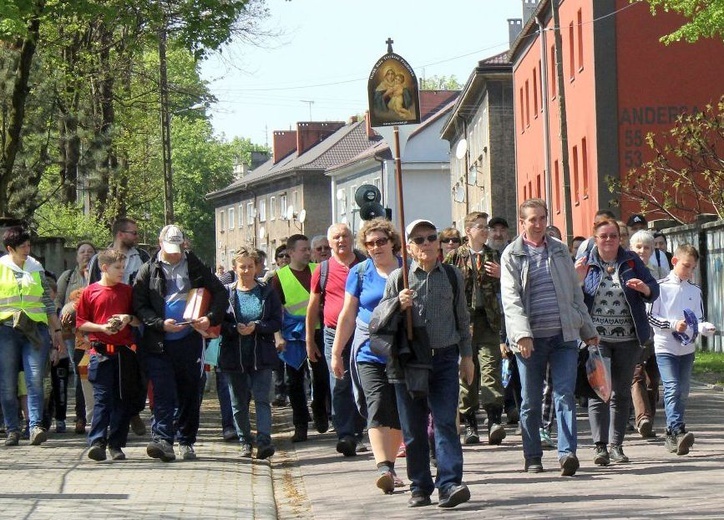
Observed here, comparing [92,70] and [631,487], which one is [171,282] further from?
[92,70]

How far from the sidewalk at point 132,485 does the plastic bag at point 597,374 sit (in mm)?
2420

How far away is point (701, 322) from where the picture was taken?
12.1 meters

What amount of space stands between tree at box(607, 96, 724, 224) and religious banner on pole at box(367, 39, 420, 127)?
729 inches

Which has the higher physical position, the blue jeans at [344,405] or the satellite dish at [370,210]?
the satellite dish at [370,210]

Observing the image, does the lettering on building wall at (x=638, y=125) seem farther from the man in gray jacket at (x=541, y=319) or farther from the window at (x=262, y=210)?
the window at (x=262, y=210)

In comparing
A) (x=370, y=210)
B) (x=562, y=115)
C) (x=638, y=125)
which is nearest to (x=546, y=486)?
(x=370, y=210)

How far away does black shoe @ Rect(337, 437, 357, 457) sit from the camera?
12.7 metres

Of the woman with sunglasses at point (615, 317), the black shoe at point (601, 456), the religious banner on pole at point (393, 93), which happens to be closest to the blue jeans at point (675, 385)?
the woman with sunglasses at point (615, 317)

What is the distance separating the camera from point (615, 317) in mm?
11273

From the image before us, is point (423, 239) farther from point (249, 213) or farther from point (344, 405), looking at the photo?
point (249, 213)

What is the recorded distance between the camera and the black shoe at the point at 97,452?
12180 millimetres

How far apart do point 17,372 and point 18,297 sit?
70 cm

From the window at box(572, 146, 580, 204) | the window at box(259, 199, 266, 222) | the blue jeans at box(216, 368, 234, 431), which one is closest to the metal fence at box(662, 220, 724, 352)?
the blue jeans at box(216, 368, 234, 431)

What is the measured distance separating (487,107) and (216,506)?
160ft
